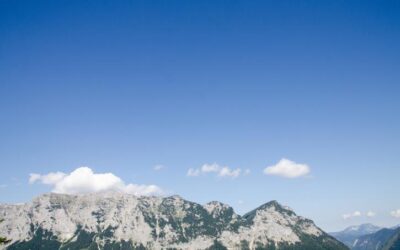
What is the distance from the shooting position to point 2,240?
39.2 metres
